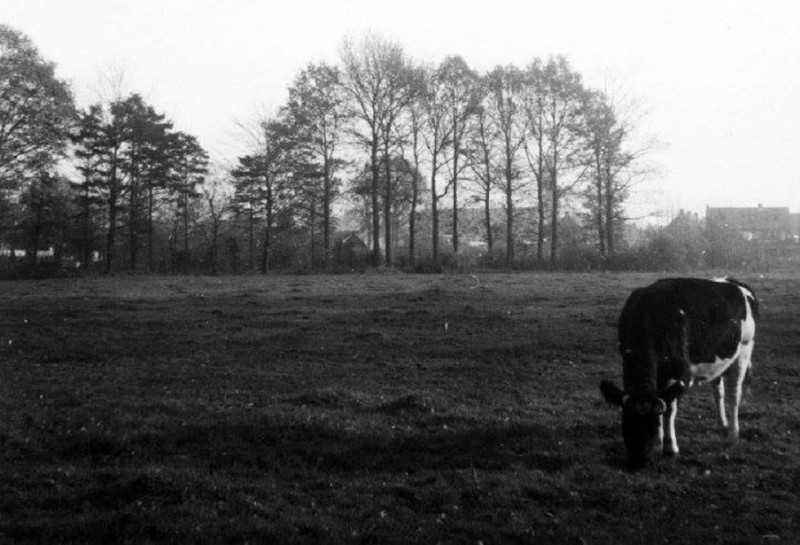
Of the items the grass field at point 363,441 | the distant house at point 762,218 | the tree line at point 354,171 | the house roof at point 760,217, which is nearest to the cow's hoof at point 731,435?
the grass field at point 363,441

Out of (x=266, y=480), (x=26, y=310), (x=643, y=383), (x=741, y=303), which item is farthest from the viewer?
(x=26, y=310)

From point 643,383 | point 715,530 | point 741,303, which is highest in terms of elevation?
point 741,303

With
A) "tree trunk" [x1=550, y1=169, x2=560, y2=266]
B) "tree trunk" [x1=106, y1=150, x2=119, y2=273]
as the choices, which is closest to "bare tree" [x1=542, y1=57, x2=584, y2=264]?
"tree trunk" [x1=550, y1=169, x2=560, y2=266]

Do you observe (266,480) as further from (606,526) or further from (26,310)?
(26,310)

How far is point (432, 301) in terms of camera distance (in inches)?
987

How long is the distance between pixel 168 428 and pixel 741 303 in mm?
9032

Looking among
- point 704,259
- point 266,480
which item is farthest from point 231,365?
point 704,259

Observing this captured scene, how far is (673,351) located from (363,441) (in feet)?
14.8

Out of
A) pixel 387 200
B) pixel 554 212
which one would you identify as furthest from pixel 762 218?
pixel 387 200

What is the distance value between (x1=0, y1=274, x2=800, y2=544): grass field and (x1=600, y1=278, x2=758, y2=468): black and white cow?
500mm

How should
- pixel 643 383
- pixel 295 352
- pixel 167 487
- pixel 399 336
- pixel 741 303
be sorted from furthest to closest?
1. pixel 399 336
2. pixel 295 352
3. pixel 741 303
4. pixel 643 383
5. pixel 167 487

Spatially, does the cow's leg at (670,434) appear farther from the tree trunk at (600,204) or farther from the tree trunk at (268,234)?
the tree trunk at (600,204)

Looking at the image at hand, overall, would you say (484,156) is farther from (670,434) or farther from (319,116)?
(670,434)

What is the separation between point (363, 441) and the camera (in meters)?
9.49
